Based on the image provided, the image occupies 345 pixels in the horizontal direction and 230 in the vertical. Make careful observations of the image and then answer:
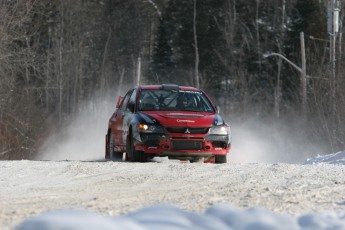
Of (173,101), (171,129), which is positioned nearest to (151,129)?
(171,129)

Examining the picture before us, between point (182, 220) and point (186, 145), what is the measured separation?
8.26 meters

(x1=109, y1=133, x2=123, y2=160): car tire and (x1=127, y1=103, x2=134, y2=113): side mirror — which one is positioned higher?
(x1=127, y1=103, x2=134, y2=113): side mirror

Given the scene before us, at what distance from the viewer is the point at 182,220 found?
6.63 m

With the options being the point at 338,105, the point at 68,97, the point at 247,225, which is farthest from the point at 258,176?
the point at 68,97

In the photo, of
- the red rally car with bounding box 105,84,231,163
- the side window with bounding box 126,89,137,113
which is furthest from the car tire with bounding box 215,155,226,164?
the side window with bounding box 126,89,137,113

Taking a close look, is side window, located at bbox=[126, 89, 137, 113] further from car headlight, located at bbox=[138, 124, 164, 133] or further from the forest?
the forest

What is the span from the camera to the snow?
6203 millimetres

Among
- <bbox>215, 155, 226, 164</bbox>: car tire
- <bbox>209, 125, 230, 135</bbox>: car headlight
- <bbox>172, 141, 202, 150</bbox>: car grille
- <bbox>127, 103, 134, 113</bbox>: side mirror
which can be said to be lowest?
<bbox>215, 155, 226, 164</bbox>: car tire

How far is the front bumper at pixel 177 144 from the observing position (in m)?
14.8

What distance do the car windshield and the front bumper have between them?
1.13 m

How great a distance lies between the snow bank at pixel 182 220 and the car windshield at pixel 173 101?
8.83 meters

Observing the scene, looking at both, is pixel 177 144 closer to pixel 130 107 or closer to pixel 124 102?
pixel 130 107

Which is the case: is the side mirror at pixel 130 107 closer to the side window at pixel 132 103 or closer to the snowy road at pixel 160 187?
the side window at pixel 132 103

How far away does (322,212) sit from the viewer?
7.51 meters
